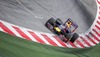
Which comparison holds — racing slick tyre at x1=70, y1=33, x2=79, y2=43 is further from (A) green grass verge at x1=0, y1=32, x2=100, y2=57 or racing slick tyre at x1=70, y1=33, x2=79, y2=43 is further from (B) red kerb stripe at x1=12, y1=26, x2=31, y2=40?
(B) red kerb stripe at x1=12, y1=26, x2=31, y2=40

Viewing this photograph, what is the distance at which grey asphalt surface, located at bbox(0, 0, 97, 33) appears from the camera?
186cm

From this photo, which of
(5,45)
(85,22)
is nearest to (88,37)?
(85,22)

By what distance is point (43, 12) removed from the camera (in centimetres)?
202

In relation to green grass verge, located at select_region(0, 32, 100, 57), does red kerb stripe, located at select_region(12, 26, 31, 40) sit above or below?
above

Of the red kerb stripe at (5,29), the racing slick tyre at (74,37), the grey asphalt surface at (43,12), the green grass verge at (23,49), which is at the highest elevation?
the grey asphalt surface at (43,12)

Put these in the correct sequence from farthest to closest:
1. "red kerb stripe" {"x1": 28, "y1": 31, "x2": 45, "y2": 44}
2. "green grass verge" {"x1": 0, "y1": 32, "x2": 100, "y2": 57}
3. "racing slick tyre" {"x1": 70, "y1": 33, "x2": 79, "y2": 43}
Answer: "racing slick tyre" {"x1": 70, "y1": 33, "x2": 79, "y2": 43}, "red kerb stripe" {"x1": 28, "y1": 31, "x2": 45, "y2": 44}, "green grass verge" {"x1": 0, "y1": 32, "x2": 100, "y2": 57}

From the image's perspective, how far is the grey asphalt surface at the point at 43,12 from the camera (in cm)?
186

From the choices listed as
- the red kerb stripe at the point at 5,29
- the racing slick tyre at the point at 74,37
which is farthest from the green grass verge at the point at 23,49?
the racing slick tyre at the point at 74,37

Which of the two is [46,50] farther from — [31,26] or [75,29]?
[75,29]

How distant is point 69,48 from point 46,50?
9.9 inches

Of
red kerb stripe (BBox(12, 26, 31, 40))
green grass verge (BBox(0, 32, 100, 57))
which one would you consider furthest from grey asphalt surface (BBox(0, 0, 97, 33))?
green grass verge (BBox(0, 32, 100, 57))

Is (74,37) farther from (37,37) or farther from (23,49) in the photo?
(23,49)

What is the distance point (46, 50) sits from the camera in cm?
184

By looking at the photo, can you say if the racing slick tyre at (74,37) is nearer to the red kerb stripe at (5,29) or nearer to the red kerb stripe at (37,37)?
the red kerb stripe at (37,37)
